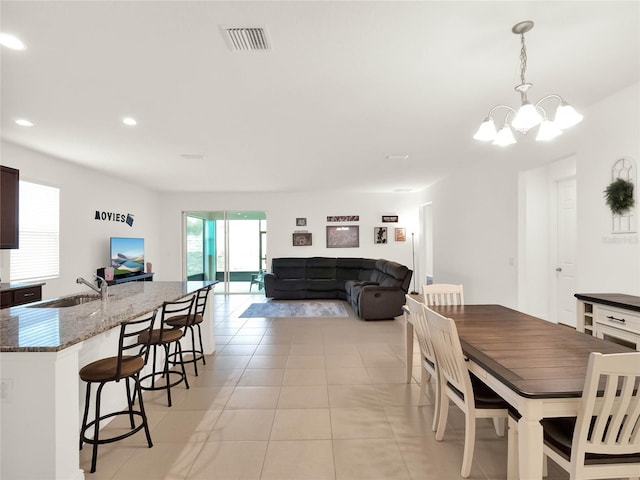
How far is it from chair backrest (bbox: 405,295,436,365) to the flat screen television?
5985 mm

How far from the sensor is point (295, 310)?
262 inches

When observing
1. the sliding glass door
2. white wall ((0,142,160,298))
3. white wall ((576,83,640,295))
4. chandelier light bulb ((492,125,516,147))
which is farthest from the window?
white wall ((576,83,640,295))

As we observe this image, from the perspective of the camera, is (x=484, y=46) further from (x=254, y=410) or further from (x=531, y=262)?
(x=531, y=262)

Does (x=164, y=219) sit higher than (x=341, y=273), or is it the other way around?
(x=164, y=219)

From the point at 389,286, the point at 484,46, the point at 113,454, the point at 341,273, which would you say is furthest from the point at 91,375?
the point at 341,273

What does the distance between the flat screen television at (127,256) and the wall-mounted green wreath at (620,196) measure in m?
7.34

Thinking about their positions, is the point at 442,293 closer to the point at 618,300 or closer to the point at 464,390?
the point at 618,300

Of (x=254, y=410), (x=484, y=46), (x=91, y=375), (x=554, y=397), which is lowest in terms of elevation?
(x=254, y=410)

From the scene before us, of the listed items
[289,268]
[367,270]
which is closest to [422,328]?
[367,270]

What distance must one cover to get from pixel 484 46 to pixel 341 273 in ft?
20.7

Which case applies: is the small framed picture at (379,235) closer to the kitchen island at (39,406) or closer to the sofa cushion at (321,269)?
the sofa cushion at (321,269)

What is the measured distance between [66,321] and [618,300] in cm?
392

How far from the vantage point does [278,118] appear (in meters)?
3.53

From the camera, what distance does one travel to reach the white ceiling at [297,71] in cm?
193
